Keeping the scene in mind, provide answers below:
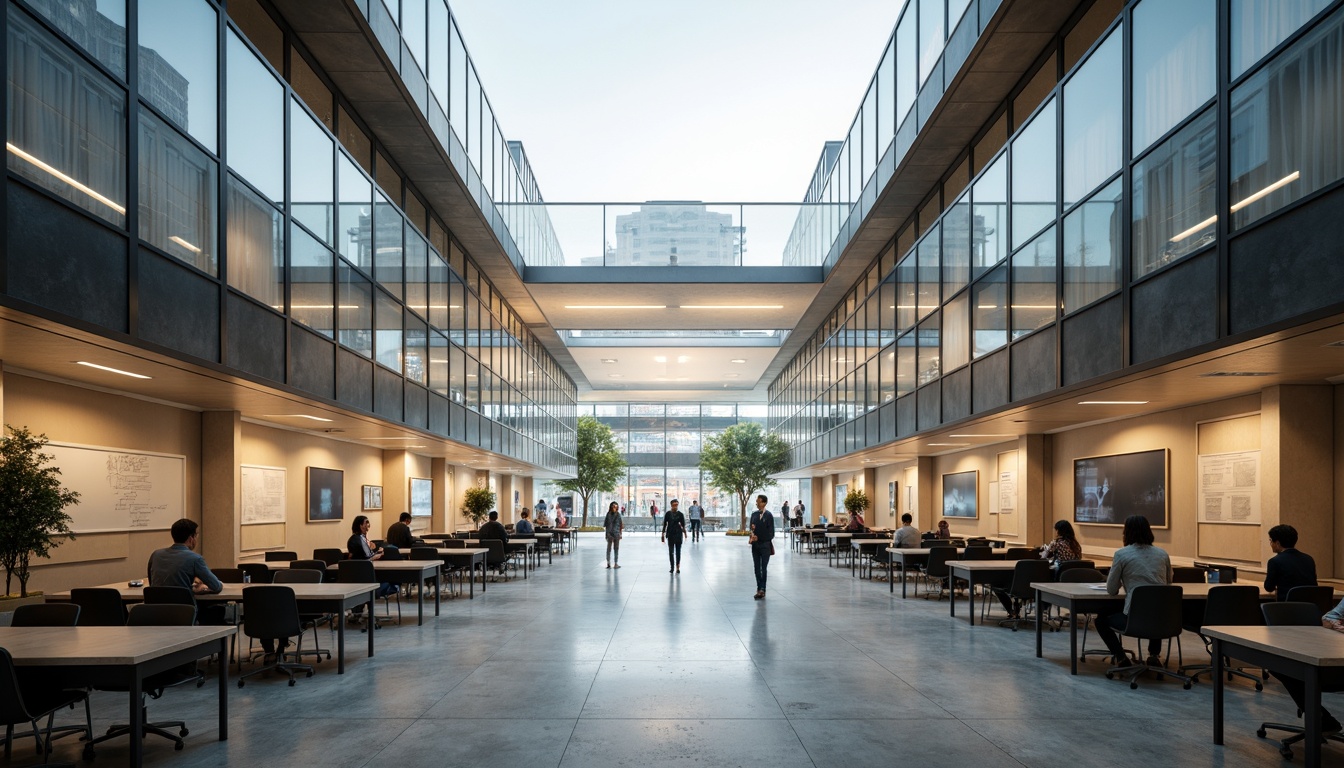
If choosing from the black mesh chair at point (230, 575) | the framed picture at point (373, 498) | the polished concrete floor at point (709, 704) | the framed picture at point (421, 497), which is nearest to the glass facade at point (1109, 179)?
the polished concrete floor at point (709, 704)

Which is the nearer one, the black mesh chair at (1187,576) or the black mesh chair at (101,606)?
the black mesh chair at (101,606)

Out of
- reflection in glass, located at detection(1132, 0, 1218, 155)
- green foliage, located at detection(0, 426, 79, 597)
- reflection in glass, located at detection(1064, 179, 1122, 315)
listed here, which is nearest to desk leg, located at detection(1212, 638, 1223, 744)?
reflection in glass, located at detection(1064, 179, 1122, 315)

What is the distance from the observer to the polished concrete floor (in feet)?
20.8

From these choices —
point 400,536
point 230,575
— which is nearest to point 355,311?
point 400,536

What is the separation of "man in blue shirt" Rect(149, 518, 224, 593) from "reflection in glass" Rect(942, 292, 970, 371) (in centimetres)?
1135

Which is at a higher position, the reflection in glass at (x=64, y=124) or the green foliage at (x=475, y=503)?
the reflection in glass at (x=64, y=124)

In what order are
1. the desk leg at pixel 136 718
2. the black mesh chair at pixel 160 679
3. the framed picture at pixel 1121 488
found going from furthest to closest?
the framed picture at pixel 1121 488 < the black mesh chair at pixel 160 679 < the desk leg at pixel 136 718

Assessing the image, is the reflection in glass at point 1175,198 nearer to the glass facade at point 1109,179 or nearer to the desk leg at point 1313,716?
the glass facade at point 1109,179

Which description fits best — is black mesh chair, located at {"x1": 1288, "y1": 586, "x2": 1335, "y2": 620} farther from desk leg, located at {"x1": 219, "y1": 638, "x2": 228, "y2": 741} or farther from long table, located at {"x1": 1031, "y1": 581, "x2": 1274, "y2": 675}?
desk leg, located at {"x1": 219, "y1": 638, "x2": 228, "y2": 741}

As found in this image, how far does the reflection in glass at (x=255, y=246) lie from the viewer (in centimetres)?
1010

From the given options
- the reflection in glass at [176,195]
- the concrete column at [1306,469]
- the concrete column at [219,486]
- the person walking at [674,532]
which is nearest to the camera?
the reflection in glass at [176,195]

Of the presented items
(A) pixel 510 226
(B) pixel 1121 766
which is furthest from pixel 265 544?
(B) pixel 1121 766

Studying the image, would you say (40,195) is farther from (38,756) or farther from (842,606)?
(842,606)

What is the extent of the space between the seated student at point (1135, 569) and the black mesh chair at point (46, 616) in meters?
8.93
